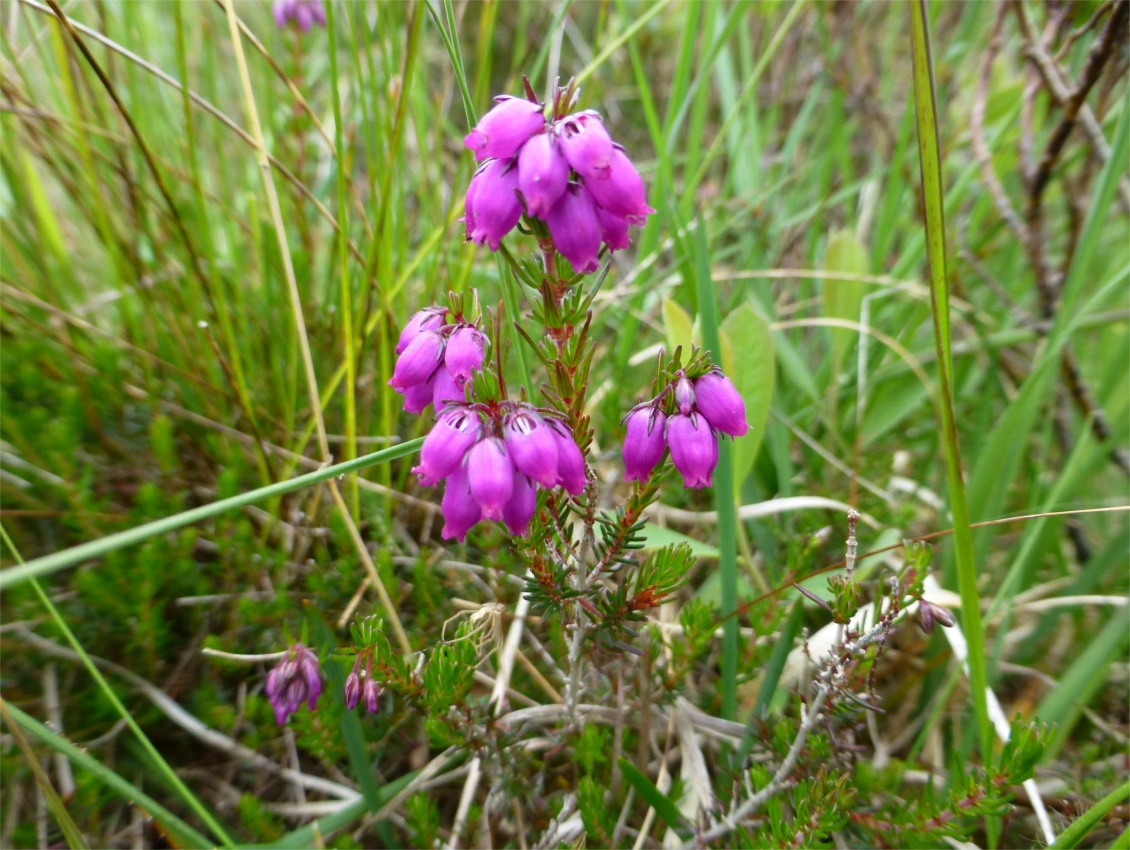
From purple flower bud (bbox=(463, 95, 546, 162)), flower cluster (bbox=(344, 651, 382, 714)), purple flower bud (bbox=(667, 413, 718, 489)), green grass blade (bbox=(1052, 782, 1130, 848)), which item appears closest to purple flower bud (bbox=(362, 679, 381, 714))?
flower cluster (bbox=(344, 651, 382, 714))

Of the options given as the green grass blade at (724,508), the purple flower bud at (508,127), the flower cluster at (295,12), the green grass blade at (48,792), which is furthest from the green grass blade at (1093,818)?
the flower cluster at (295,12)

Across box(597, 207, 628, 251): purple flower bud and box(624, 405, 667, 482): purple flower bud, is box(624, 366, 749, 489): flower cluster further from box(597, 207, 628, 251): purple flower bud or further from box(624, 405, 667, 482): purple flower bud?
box(597, 207, 628, 251): purple flower bud

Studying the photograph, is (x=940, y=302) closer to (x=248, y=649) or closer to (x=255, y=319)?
(x=248, y=649)

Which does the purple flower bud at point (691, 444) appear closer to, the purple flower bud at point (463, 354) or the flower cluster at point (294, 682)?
the purple flower bud at point (463, 354)

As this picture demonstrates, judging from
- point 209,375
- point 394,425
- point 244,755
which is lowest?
point 244,755

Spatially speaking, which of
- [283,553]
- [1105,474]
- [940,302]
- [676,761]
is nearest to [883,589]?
[940,302]
